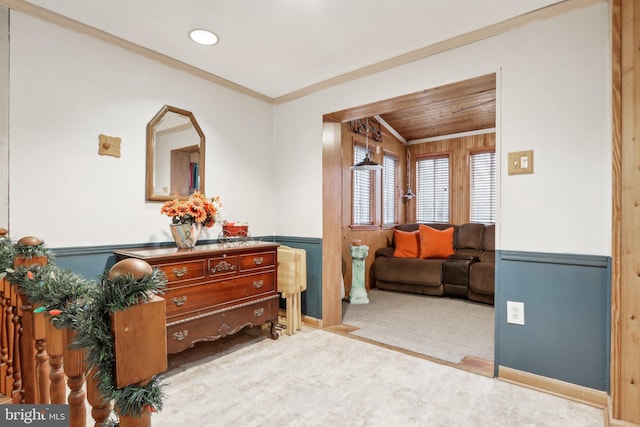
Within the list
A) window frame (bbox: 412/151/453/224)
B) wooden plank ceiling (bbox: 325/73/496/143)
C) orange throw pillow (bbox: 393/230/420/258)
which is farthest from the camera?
window frame (bbox: 412/151/453/224)

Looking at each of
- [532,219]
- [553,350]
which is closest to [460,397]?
[553,350]

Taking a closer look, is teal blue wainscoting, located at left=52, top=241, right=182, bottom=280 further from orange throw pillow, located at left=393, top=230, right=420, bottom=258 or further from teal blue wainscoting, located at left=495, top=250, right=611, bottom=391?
orange throw pillow, located at left=393, top=230, right=420, bottom=258

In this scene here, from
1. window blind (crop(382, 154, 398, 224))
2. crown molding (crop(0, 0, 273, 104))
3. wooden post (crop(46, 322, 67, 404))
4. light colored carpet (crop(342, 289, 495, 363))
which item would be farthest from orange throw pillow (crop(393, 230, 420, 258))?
wooden post (crop(46, 322, 67, 404))

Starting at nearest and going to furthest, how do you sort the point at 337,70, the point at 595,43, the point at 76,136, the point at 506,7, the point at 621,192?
the point at 621,192 < the point at 595,43 < the point at 506,7 < the point at 76,136 < the point at 337,70

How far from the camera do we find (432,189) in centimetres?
614

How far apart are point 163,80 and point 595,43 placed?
306cm

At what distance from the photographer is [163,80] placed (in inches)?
110

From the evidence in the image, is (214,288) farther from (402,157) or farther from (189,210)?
(402,157)

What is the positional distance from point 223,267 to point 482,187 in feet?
15.4

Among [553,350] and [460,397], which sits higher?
[553,350]

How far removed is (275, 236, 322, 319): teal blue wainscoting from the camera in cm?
338

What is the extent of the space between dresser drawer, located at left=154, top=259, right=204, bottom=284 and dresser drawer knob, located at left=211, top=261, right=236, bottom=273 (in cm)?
11

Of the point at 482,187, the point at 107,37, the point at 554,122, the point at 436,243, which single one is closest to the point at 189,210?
the point at 107,37

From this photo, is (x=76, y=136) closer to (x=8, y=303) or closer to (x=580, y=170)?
(x=8, y=303)
